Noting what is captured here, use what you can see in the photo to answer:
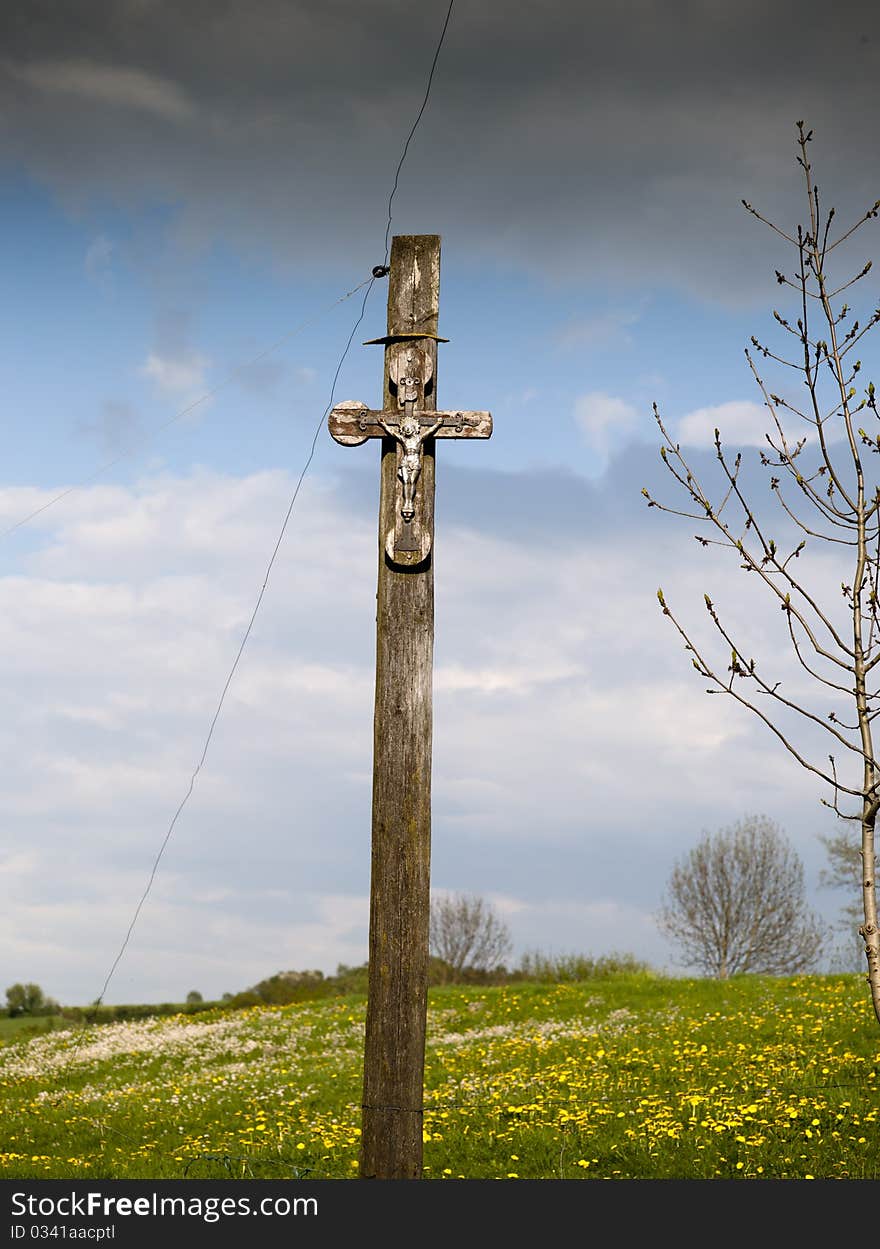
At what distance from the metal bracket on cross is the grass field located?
5.55 m

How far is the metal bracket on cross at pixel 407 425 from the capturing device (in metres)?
7.37

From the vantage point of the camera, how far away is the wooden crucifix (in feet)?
22.5

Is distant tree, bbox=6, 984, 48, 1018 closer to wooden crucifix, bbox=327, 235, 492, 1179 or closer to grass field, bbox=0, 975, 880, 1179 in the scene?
grass field, bbox=0, 975, 880, 1179

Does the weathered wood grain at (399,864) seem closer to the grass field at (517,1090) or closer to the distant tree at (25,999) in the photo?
the grass field at (517,1090)

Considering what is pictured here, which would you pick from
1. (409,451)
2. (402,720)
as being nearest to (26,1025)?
(402,720)

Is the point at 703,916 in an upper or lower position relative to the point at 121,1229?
upper

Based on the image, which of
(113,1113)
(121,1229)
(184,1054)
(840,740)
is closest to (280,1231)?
(121,1229)

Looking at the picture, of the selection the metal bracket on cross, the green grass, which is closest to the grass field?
the green grass

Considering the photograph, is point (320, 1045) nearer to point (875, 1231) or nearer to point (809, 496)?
point (875, 1231)

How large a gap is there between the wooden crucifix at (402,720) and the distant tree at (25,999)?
29917 mm

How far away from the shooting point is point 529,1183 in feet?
21.9

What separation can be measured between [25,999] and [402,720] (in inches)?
1221

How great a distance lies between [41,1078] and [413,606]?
16.4 m

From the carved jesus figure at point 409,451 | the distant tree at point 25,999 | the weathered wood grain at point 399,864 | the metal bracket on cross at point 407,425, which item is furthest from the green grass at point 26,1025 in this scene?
the carved jesus figure at point 409,451
